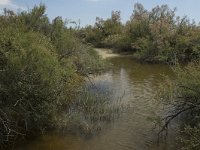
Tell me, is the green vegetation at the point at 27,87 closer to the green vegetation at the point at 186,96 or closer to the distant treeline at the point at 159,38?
the green vegetation at the point at 186,96

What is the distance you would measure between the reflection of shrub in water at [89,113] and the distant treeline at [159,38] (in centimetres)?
919

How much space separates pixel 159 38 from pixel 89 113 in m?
18.9

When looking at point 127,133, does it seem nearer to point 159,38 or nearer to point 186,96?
point 186,96

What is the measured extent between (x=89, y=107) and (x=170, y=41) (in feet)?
61.9

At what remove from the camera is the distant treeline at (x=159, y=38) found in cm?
3077

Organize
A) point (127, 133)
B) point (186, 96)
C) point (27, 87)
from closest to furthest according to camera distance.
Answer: point (27, 87), point (186, 96), point (127, 133)

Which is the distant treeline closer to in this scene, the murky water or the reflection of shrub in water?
the murky water

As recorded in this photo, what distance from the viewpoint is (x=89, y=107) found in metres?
14.7

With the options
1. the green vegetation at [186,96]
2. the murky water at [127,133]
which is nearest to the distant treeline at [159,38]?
the murky water at [127,133]

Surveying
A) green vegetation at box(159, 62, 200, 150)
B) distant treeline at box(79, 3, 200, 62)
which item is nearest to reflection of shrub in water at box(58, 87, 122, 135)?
green vegetation at box(159, 62, 200, 150)

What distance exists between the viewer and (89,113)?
1433 cm

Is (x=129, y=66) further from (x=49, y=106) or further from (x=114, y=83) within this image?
(x=49, y=106)

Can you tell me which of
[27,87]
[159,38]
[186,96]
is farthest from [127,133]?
[159,38]

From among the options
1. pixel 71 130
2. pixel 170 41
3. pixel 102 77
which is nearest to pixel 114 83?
pixel 102 77
